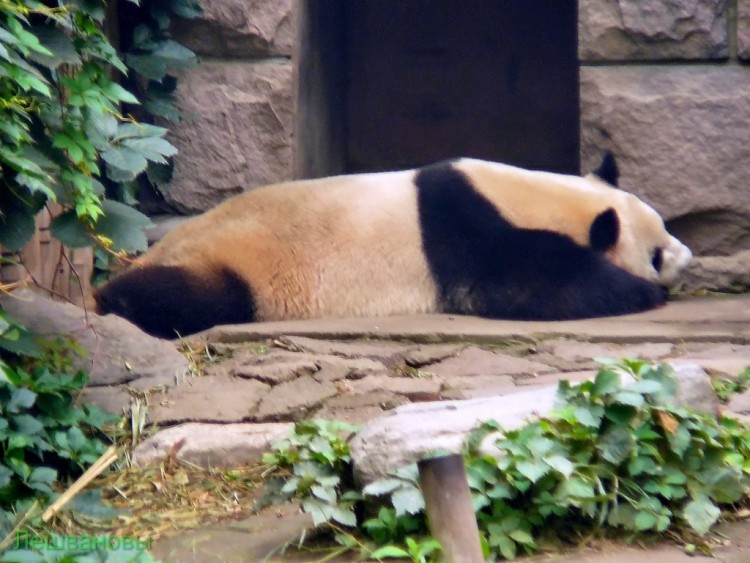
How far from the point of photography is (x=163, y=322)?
4227mm

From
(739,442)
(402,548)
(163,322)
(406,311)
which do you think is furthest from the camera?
(406,311)

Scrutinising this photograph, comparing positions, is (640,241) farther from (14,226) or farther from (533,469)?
(14,226)

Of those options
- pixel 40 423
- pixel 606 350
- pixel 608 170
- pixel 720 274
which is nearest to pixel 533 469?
pixel 40 423

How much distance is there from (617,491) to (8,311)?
6.66 ft

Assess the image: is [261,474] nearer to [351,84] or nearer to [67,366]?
[67,366]

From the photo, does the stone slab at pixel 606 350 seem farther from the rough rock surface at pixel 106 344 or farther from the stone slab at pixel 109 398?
the stone slab at pixel 109 398

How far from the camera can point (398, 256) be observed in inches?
180

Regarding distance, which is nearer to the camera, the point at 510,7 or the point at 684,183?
the point at 684,183

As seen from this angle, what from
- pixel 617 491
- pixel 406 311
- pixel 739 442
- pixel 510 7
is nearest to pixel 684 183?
pixel 406 311

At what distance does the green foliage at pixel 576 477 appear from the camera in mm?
2205

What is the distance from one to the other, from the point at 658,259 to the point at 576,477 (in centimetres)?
292

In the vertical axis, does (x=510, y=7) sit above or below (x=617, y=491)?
above

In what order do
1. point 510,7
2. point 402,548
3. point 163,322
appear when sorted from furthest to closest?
point 510,7 → point 163,322 → point 402,548

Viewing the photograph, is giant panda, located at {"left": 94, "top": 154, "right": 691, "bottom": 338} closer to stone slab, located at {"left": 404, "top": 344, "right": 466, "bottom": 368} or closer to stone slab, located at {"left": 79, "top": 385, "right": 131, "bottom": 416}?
stone slab, located at {"left": 404, "top": 344, "right": 466, "bottom": 368}
